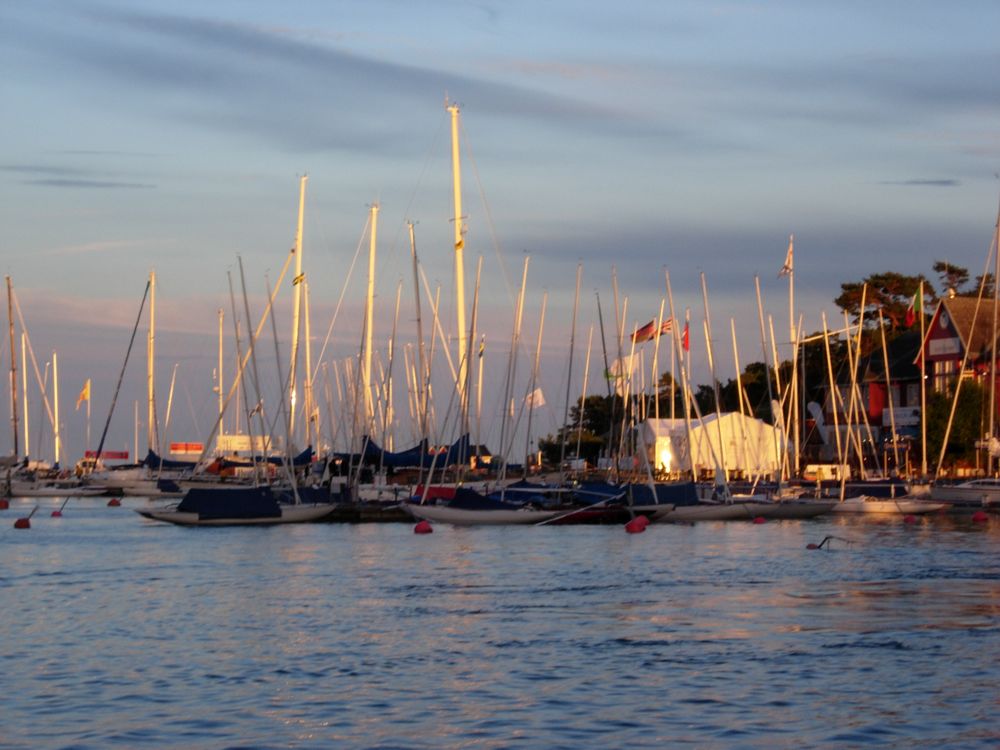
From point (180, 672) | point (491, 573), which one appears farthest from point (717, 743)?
point (491, 573)

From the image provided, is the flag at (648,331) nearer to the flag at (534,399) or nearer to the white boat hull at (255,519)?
the flag at (534,399)

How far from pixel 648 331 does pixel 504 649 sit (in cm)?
5303

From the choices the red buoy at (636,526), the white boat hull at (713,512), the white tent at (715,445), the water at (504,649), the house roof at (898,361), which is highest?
the house roof at (898,361)

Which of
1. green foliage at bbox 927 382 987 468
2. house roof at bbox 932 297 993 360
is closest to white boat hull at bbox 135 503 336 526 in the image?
green foliage at bbox 927 382 987 468

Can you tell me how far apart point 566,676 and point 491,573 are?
1744cm

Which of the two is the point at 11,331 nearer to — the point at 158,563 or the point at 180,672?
the point at 158,563

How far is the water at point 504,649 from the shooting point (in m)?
19.1

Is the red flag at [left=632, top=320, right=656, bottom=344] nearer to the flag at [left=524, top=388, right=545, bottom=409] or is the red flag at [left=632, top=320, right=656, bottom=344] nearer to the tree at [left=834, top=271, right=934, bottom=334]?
the flag at [left=524, top=388, right=545, bottom=409]

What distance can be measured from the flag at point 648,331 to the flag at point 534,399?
7.13m

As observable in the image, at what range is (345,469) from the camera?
73688mm

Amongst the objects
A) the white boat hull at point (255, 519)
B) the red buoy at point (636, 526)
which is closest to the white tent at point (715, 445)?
the red buoy at point (636, 526)

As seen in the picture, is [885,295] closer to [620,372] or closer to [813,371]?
[813,371]

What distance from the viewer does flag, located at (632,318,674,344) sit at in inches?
2977

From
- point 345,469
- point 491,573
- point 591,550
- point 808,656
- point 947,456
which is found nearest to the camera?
point 808,656
